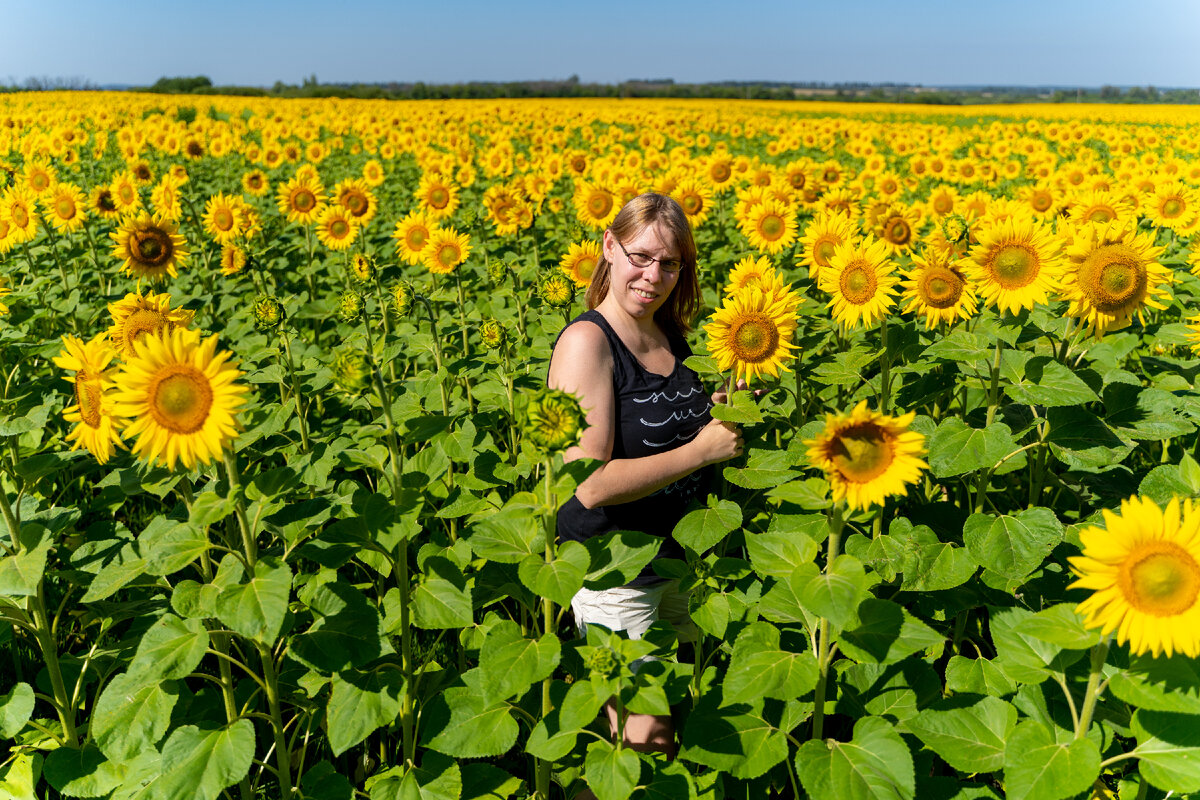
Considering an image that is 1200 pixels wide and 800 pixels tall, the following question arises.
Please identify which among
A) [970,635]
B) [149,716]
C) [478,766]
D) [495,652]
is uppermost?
[495,652]

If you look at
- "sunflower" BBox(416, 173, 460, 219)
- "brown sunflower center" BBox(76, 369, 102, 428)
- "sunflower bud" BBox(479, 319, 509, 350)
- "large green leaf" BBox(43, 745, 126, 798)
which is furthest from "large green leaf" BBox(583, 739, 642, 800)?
"sunflower" BBox(416, 173, 460, 219)

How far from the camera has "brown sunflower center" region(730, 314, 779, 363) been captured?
8.43 ft

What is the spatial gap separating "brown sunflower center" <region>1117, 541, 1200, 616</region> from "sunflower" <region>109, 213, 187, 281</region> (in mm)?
4923

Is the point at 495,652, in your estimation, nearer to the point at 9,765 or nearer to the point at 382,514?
the point at 382,514

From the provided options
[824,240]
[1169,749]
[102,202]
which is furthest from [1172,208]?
[102,202]

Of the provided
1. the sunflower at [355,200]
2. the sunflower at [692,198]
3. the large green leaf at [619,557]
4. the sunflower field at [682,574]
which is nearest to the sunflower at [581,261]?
the sunflower field at [682,574]

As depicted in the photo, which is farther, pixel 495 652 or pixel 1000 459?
pixel 1000 459

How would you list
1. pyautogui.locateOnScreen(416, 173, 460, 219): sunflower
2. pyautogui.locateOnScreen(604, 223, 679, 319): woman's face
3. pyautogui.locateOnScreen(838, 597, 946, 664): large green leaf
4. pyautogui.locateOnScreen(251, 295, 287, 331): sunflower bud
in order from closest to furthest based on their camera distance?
1. pyautogui.locateOnScreen(838, 597, 946, 664): large green leaf
2. pyautogui.locateOnScreen(604, 223, 679, 319): woman's face
3. pyautogui.locateOnScreen(251, 295, 287, 331): sunflower bud
4. pyautogui.locateOnScreen(416, 173, 460, 219): sunflower

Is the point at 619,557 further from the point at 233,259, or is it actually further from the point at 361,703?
the point at 233,259

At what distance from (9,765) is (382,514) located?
1736 millimetres

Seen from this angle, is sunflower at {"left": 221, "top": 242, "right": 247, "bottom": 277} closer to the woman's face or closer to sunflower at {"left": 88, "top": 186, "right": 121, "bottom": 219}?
sunflower at {"left": 88, "top": 186, "right": 121, "bottom": 219}

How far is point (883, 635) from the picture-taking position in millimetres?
1975

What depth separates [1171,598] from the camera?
5.05 ft

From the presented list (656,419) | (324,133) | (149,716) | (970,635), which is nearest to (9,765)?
(149,716)
